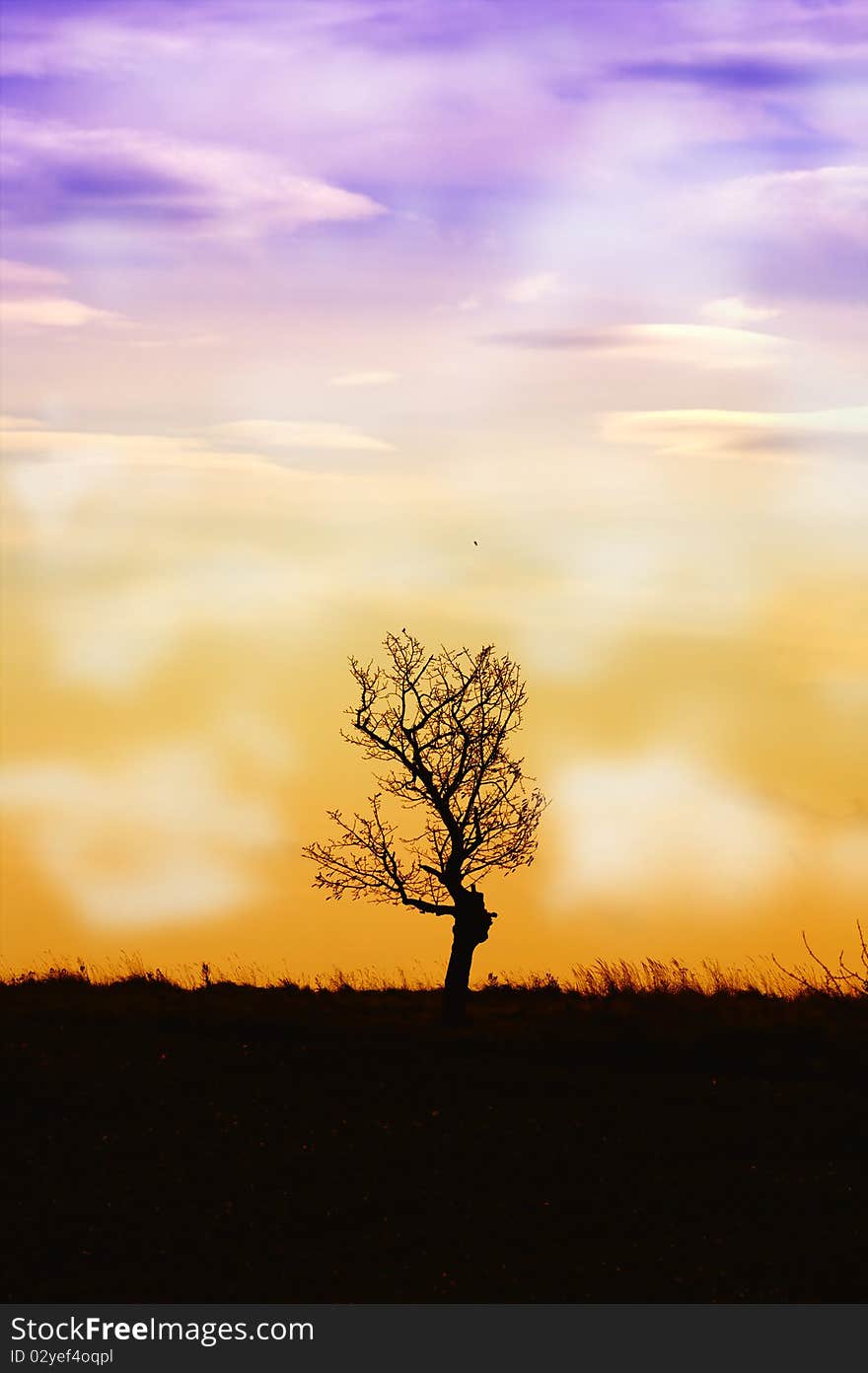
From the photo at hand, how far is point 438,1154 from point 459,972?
8362mm

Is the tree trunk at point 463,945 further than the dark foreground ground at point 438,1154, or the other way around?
the tree trunk at point 463,945

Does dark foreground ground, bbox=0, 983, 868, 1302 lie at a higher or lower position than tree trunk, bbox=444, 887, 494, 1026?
lower

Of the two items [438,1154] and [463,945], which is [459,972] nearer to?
[463,945]

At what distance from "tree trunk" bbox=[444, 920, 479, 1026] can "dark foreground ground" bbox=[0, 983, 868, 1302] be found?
1.74ft

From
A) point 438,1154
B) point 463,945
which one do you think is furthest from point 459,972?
point 438,1154

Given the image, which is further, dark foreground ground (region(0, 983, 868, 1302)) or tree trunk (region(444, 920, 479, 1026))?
tree trunk (region(444, 920, 479, 1026))

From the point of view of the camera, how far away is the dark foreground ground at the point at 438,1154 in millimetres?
15727

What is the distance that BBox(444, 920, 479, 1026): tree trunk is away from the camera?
27.6m

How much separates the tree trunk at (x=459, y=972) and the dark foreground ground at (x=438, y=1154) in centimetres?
53

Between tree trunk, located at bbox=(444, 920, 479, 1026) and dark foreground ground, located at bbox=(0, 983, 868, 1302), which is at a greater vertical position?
tree trunk, located at bbox=(444, 920, 479, 1026)

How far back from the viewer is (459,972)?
2766 cm
